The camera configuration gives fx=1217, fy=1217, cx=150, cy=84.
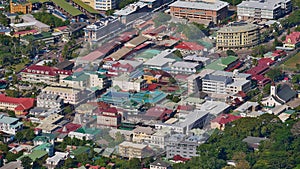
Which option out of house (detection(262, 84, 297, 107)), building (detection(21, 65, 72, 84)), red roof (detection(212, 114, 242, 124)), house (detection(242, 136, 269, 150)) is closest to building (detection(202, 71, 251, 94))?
house (detection(262, 84, 297, 107))

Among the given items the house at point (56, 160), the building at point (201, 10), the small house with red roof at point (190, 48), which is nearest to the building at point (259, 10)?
the building at point (201, 10)

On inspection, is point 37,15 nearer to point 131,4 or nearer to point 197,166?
point 131,4

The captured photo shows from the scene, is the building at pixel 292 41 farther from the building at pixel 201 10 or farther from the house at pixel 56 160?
the house at pixel 56 160

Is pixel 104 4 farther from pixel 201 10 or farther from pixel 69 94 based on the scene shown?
pixel 69 94

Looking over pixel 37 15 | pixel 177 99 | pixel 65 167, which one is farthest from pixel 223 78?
pixel 37 15

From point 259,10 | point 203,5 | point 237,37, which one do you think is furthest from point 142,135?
point 259,10
